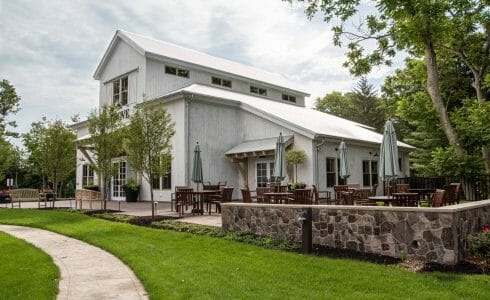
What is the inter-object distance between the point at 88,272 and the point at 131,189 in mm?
13553

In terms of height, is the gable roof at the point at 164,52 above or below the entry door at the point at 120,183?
above

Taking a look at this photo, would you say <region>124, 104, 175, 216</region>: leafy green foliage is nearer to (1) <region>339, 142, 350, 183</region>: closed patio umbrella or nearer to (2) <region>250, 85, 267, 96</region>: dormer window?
(1) <region>339, 142, 350, 183</region>: closed patio umbrella

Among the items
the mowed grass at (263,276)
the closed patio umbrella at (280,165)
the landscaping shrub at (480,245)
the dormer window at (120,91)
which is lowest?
the mowed grass at (263,276)

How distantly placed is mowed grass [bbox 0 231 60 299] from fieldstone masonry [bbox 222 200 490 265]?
4.45 m

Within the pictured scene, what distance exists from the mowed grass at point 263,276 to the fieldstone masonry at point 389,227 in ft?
2.23

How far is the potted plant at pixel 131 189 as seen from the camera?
19438mm

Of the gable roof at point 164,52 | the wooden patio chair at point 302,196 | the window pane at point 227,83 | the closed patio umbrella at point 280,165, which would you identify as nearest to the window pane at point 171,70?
the gable roof at point 164,52

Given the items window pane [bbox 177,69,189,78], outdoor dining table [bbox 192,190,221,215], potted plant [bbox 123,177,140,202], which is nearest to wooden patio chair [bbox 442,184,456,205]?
outdoor dining table [bbox 192,190,221,215]

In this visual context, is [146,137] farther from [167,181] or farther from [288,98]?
[288,98]

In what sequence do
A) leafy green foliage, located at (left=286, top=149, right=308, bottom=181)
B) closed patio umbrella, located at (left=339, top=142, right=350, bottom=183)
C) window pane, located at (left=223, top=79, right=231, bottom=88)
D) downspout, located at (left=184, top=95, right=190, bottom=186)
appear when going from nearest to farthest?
Result: closed patio umbrella, located at (left=339, top=142, right=350, bottom=183), leafy green foliage, located at (left=286, top=149, right=308, bottom=181), downspout, located at (left=184, top=95, right=190, bottom=186), window pane, located at (left=223, top=79, right=231, bottom=88)

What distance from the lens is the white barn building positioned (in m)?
17.5

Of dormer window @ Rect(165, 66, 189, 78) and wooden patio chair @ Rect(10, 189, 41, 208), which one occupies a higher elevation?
dormer window @ Rect(165, 66, 189, 78)

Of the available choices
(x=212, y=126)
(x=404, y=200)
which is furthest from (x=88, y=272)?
(x=212, y=126)

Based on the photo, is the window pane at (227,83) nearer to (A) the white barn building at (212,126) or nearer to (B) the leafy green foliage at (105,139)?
(A) the white barn building at (212,126)
